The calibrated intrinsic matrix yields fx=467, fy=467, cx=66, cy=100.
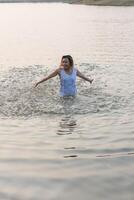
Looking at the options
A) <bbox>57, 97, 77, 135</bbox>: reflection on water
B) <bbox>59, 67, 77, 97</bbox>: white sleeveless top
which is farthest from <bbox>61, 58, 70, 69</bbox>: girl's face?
<bbox>57, 97, 77, 135</bbox>: reflection on water

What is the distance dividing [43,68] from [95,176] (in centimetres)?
1576

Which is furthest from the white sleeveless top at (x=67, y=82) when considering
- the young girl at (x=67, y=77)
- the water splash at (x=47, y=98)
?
the water splash at (x=47, y=98)

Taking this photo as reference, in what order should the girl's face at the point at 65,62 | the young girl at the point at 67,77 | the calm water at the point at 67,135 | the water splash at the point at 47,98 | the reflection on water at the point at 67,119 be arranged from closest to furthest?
the calm water at the point at 67,135 → the reflection on water at the point at 67,119 → the water splash at the point at 47,98 → the girl's face at the point at 65,62 → the young girl at the point at 67,77

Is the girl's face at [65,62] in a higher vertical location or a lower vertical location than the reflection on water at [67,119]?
higher

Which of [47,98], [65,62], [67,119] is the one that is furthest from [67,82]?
[67,119]

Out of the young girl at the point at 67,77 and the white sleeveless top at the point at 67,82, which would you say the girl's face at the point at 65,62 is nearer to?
the young girl at the point at 67,77

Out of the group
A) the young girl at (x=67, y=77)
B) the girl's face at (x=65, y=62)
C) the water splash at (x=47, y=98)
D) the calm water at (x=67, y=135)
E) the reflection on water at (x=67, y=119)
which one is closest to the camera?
the calm water at (x=67, y=135)

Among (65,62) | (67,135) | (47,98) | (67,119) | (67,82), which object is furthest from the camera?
(47,98)

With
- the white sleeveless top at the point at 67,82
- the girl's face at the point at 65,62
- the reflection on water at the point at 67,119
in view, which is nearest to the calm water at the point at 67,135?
the reflection on water at the point at 67,119

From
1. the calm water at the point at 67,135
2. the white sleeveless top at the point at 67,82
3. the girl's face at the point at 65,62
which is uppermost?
the girl's face at the point at 65,62

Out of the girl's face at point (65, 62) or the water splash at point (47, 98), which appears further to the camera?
the girl's face at point (65, 62)

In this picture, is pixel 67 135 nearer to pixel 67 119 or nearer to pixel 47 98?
pixel 67 119

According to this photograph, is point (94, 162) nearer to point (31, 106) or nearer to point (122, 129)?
point (122, 129)

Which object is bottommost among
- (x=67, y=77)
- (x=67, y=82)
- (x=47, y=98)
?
(x=47, y=98)
